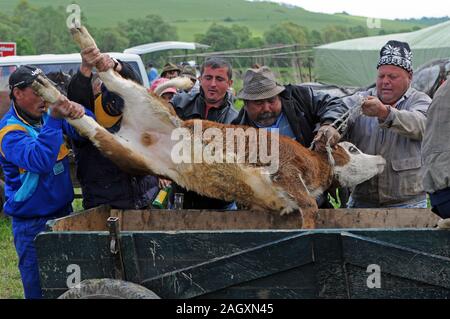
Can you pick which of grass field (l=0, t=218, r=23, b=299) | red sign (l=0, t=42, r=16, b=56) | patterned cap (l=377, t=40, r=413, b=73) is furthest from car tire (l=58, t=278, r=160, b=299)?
red sign (l=0, t=42, r=16, b=56)

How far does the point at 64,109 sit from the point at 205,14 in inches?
2881

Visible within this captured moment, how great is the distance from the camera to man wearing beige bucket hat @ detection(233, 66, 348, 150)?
5.76m

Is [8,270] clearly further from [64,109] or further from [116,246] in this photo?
[116,246]

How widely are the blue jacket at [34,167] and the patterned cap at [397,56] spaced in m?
2.42

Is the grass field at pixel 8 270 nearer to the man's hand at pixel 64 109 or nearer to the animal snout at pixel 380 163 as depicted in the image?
the man's hand at pixel 64 109

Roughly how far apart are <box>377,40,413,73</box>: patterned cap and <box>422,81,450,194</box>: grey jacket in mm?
1466

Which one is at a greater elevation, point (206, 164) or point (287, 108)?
point (287, 108)

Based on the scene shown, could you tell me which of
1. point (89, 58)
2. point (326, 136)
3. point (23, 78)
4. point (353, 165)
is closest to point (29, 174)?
point (23, 78)

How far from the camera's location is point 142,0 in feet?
262

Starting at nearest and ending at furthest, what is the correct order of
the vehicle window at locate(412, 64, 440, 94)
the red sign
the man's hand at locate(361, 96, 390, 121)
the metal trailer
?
the metal trailer, the man's hand at locate(361, 96, 390, 121), the vehicle window at locate(412, 64, 440, 94), the red sign

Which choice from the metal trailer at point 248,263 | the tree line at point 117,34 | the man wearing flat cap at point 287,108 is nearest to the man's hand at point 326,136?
the man wearing flat cap at point 287,108

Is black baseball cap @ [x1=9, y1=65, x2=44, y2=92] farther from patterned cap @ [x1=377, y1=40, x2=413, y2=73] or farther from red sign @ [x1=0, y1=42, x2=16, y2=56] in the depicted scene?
red sign @ [x1=0, y1=42, x2=16, y2=56]

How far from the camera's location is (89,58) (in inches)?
209
